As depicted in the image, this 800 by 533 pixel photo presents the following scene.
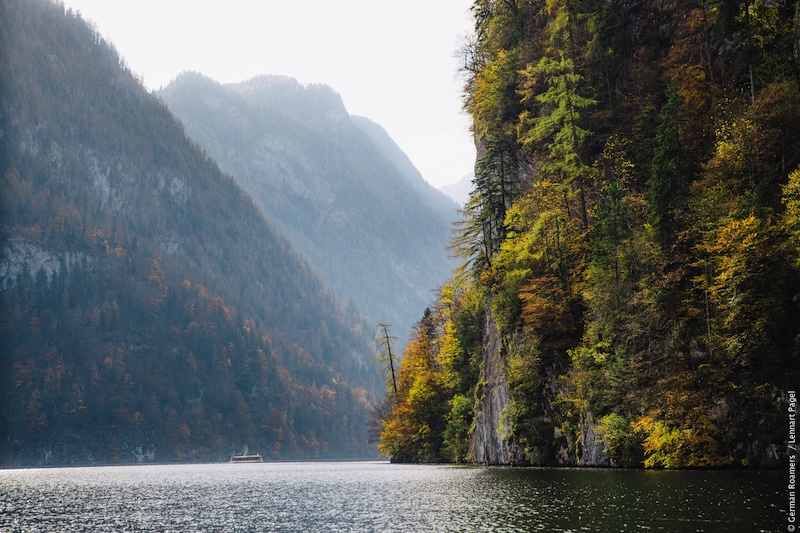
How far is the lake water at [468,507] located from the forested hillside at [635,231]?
205 inches

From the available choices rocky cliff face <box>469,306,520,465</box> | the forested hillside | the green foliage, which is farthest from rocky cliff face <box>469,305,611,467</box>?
the green foliage

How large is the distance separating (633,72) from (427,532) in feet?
156

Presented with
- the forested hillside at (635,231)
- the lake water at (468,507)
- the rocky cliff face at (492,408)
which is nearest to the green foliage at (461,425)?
the forested hillside at (635,231)

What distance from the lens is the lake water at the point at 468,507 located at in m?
24.4

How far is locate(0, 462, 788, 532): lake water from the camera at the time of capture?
80.1 ft

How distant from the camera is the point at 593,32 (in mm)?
63812

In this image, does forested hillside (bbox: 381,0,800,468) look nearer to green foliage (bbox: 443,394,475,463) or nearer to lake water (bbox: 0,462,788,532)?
green foliage (bbox: 443,394,475,463)

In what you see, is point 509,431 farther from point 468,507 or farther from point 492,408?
point 468,507

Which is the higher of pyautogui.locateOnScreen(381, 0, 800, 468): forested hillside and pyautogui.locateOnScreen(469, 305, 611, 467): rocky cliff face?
pyautogui.locateOnScreen(381, 0, 800, 468): forested hillside

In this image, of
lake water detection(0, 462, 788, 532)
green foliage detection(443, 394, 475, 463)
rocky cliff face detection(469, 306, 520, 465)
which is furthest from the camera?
green foliage detection(443, 394, 475, 463)

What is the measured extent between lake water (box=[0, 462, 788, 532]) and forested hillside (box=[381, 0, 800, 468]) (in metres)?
5.21

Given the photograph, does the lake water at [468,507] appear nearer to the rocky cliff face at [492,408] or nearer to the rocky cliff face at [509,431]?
the rocky cliff face at [509,431]

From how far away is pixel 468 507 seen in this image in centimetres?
3073

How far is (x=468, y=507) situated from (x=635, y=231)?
28417 millimetres
